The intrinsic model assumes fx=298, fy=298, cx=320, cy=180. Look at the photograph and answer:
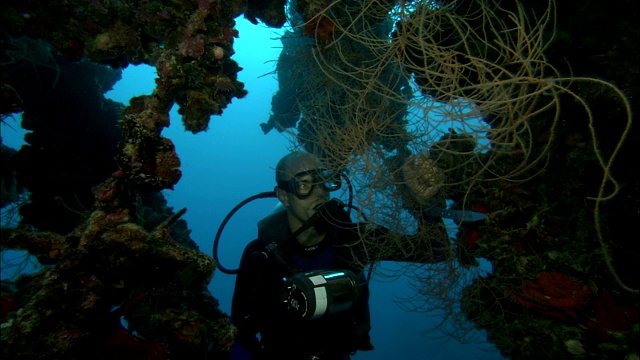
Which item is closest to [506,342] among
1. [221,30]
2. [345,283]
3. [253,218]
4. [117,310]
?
[345,283]

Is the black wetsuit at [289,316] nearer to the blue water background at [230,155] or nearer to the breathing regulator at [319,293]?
the breathing regulator at [319,293]

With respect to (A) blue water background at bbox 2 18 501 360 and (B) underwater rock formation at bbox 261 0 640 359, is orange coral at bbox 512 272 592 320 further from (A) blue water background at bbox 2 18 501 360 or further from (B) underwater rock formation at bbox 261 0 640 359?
(A) blue water background at bbox 2 18 501 360

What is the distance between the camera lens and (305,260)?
432cm

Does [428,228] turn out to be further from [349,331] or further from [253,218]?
[253,218]

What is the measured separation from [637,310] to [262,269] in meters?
3.60

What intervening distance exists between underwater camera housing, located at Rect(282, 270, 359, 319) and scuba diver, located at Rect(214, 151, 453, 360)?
3 centimetres

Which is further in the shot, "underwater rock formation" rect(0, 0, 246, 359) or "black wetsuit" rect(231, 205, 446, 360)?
"black wetsuit" rect(231, 205, 446, 360)

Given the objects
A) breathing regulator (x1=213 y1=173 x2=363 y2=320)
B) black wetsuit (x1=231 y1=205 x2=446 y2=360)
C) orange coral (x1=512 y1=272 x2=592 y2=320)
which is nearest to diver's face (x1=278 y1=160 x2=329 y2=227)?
black wetsuit (x1=231 y1=205 x2=446 y2=360)

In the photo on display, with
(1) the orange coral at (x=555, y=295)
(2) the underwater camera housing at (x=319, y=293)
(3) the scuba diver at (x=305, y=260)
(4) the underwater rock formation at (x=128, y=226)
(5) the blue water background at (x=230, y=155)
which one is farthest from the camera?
(5) the blue water background at (x=230, y=155)

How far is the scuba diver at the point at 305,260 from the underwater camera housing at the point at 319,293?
3cm

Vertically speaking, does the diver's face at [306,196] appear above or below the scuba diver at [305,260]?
above

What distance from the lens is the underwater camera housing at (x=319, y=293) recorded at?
2826 mm

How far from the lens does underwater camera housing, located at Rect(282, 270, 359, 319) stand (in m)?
2.83

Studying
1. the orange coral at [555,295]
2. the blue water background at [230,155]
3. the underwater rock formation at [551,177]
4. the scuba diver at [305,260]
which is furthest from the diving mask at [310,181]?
the blue water background at [230,155]
